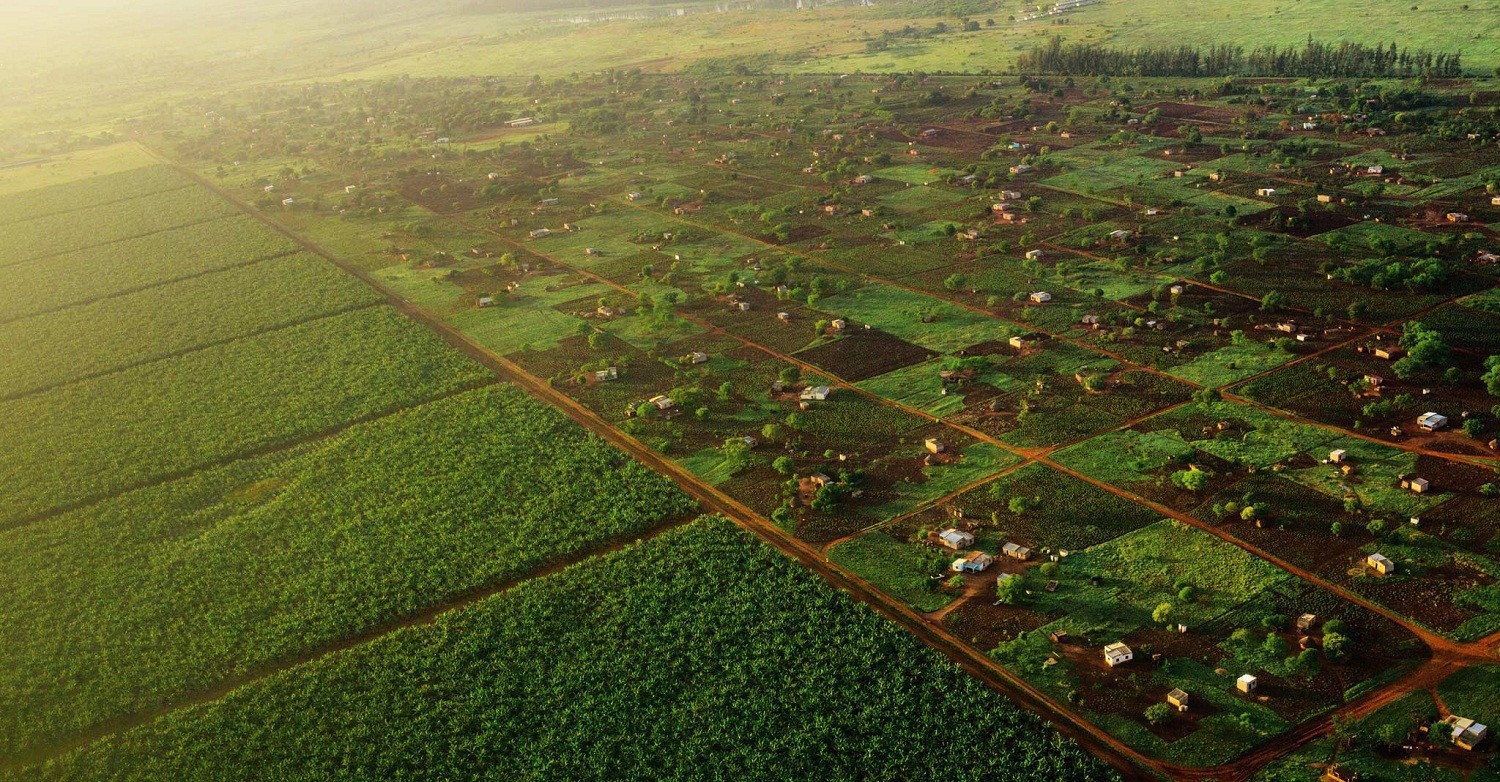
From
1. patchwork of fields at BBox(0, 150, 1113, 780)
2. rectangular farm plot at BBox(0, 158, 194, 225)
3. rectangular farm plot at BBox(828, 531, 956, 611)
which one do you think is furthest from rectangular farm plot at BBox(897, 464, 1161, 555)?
rectangular farm plot at BBox(0, 158, 194, 225)

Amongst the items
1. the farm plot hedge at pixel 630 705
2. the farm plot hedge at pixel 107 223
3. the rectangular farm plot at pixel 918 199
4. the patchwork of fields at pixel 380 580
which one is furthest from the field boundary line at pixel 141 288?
the farm plot hedge at pixel 630 705

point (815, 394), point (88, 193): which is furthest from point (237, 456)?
point (88, 193)

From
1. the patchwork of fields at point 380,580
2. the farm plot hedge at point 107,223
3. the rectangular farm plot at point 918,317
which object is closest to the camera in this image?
the patchwork of fields at point 380,580

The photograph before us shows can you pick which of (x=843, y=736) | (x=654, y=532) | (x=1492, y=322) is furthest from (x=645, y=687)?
(x=1492, y=322)

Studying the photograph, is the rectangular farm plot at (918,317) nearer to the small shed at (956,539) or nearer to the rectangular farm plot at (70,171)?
the small shed at (956,539)

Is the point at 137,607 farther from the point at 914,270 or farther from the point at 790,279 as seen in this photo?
the point at 914,270

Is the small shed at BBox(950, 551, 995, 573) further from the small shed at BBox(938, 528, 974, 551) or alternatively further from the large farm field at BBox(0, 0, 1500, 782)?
the small shed at BBox(938, 528, 974, 551)
